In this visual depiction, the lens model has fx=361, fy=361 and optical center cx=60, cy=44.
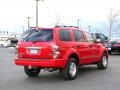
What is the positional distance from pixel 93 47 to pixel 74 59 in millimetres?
1980

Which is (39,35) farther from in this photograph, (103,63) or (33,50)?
(103,63)

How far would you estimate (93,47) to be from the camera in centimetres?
1444

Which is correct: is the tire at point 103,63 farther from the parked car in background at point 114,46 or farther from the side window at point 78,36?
the parked car in background at point 114,46

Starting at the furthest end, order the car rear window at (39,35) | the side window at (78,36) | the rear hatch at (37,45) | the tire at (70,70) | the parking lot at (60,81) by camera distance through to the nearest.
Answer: the side window at (78,36)
the tire at (70,70)
the car rear window at (39,35)
the rear hatch at (37,45)
the parking lot at (60,81)

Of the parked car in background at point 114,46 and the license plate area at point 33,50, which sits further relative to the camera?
the parked car in background at point 114,46

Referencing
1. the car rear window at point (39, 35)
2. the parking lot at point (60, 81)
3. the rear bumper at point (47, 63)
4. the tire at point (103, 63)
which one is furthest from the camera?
the tire at point (103, 63)

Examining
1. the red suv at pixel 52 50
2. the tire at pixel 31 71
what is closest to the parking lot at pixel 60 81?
the tire at pixel 31 71

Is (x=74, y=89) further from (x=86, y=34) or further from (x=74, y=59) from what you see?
(x=86, y=34)

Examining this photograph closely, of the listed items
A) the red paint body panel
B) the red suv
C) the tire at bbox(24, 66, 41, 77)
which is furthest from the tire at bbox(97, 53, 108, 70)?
the tire at bbox(24, 66, 41, 77)

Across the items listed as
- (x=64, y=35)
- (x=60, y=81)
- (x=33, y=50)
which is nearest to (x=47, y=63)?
(x=33, y=50)

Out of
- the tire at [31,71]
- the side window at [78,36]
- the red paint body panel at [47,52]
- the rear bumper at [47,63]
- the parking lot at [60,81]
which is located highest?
the side window at [78,36]

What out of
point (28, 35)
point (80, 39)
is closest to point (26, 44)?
point (28, 35)

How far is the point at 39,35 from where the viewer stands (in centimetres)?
1226

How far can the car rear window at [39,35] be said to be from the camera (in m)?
12.1
